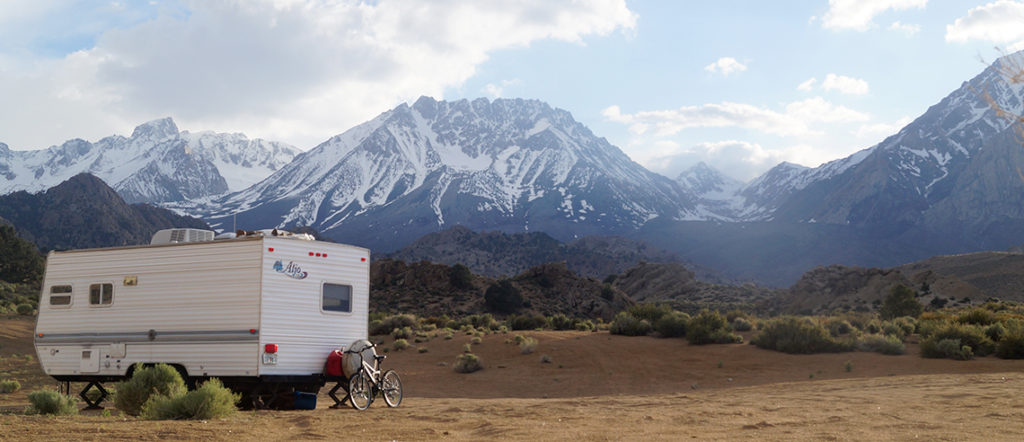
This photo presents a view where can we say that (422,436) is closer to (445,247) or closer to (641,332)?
(641,332)

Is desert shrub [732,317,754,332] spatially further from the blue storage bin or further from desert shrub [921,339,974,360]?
the blue storage bin

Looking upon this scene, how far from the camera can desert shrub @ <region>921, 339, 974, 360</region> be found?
19.2m

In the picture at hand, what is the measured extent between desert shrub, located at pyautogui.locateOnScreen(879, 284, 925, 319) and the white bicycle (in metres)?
28.4

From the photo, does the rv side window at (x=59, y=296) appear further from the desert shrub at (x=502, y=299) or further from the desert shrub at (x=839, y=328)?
the desert shrub at (x=502, y=299)

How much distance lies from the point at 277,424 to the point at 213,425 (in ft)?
3.00

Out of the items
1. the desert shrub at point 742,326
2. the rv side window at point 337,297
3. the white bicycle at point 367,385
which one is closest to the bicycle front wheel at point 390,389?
the white bicycle at point 367,385

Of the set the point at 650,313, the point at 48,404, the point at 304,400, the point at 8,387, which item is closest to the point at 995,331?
the point at 650,313

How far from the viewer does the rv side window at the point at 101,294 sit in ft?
42.9

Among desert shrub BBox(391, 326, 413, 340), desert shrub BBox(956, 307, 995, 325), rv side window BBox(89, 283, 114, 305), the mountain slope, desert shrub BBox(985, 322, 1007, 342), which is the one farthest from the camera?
the mountain slope

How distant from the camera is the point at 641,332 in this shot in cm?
2639

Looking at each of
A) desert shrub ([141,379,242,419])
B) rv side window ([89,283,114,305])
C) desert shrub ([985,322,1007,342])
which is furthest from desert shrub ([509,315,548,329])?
desert shrub ([141,379,242,419])

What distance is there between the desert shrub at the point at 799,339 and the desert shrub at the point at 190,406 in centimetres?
1630

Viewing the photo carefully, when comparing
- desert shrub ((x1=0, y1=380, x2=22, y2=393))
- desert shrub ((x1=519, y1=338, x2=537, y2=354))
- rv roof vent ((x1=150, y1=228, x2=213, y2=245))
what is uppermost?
rv roof vent ((x1=150, y1=228, x2=213, y2=245))

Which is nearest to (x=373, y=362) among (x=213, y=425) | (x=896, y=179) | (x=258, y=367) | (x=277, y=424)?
(x=258, y=367)
